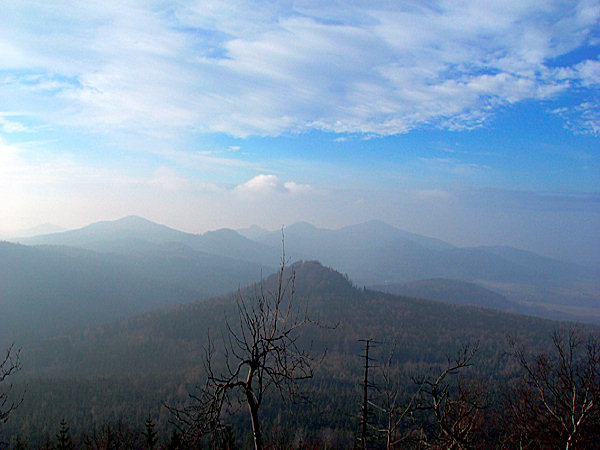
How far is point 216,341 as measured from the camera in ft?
431

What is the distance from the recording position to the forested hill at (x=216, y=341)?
58.2 metres

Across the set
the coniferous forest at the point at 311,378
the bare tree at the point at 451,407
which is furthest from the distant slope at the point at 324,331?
the bare tree at the point at 451,407

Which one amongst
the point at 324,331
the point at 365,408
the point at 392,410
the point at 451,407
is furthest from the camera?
the point at 324,331

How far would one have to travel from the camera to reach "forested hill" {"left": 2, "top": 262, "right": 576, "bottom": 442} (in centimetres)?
5822

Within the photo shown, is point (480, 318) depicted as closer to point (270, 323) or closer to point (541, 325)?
point (541, 325)

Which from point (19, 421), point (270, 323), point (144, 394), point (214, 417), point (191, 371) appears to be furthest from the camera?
point (191, 371)

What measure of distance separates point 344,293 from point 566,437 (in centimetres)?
16616

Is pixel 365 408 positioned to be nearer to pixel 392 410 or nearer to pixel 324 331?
pixel 392 410

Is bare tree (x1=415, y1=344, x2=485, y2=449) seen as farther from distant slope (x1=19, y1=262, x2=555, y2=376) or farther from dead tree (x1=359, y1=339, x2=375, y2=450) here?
distant slope (x1=19, y1=262, x2=555, y2=376)

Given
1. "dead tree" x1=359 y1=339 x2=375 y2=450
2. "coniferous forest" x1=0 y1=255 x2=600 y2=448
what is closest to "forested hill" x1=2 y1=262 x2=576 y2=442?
"coniferous forest" x1=0 y1=255 x2=600 y2=448

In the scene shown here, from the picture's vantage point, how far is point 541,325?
14050 centimetres

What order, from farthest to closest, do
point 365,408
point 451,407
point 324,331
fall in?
point 324,331 < point 365,408 < point 451,407

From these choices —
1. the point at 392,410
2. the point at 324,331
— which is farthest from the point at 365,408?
the point at 324,331

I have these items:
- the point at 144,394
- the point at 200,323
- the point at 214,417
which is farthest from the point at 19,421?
the point at 200,323
